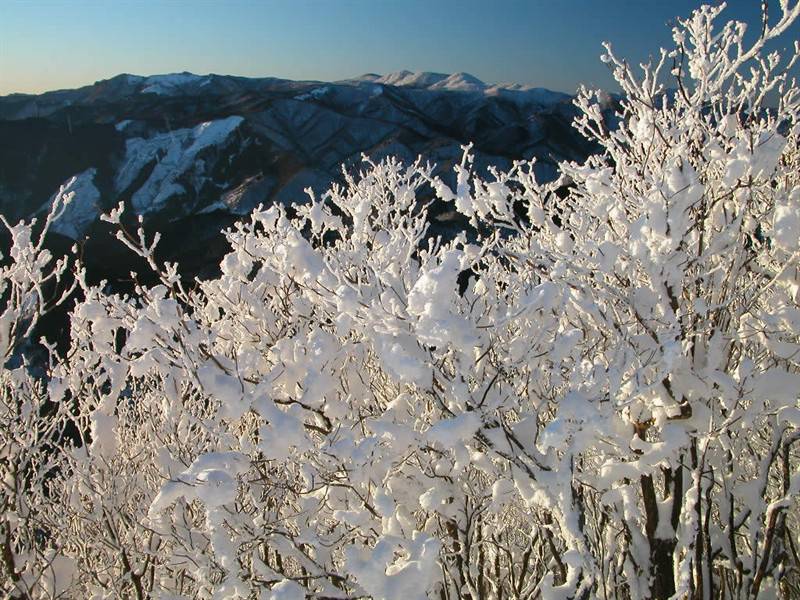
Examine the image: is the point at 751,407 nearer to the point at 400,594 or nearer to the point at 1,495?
the point at 400,594

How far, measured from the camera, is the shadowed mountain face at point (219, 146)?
60.0 metres

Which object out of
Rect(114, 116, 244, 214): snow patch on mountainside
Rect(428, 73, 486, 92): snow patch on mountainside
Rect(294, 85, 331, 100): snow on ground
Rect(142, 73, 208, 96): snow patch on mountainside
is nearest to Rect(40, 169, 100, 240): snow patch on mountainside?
Rect(114, 116, 244, 214): snow patch on mountainside

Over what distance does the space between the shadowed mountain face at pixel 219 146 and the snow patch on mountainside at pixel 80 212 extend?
173mm

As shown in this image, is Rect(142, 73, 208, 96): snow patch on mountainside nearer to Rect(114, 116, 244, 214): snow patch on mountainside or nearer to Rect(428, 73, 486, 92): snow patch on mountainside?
Rect(114, 116, 244, 214): snow patch on mountainside

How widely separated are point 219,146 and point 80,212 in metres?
17.1

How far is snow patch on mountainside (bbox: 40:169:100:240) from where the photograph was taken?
56812 millimetres

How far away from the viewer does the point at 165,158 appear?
67750 millimetres

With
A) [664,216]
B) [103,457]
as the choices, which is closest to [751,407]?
[664,216]

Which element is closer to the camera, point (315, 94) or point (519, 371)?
point (519, 371)

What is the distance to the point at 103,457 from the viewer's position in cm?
601

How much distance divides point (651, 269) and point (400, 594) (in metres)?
2.34

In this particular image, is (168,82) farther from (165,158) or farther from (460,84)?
(460,84)

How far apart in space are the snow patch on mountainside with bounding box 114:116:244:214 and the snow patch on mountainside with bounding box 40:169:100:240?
3.01 m

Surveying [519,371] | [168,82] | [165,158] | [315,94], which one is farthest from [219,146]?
[519,371]
